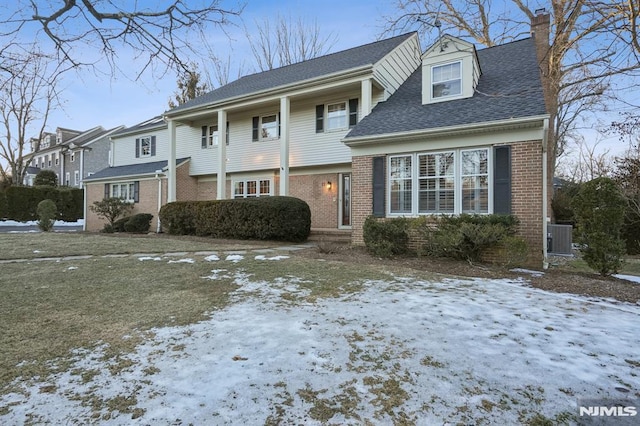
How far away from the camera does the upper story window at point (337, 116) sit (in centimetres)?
1306

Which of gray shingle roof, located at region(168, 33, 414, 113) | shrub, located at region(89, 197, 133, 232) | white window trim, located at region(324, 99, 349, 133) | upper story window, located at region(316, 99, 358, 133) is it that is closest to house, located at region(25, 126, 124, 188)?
shrub, located at region(89, 197, 133, 232)

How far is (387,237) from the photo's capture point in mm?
8359

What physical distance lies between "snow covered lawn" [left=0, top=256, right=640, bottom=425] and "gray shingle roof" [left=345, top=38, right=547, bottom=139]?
5407mm

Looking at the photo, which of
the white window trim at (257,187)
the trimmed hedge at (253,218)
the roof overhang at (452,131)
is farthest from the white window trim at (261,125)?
the roof overhang at (452,131)

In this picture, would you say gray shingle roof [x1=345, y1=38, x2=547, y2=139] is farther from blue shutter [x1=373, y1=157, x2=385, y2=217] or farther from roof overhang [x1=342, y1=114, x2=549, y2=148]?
blue shutter [x1=373, y1=157, x2=385, y2=217]

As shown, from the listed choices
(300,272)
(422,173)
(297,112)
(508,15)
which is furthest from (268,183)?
(508,15)

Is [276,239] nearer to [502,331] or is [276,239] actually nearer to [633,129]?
[502,331]

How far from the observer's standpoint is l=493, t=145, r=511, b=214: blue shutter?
307 inches

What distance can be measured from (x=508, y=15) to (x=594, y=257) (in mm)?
10776

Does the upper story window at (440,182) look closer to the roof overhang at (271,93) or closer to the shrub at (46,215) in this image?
the roof overhang at (271,93)

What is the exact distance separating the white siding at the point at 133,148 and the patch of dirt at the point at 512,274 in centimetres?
1344

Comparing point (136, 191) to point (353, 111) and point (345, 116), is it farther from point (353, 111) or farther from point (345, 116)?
point (353, 111)

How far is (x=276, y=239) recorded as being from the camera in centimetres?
1178

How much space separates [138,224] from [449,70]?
44.3ft
